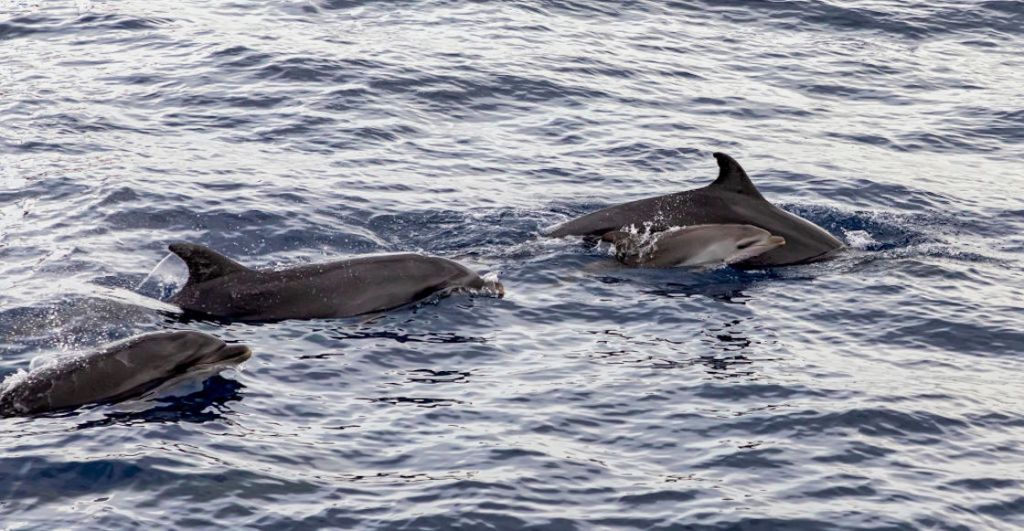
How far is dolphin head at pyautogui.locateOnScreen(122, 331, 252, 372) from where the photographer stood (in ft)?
45.7

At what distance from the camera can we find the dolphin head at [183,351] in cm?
1394

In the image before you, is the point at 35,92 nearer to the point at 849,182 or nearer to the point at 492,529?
the point at 849,182

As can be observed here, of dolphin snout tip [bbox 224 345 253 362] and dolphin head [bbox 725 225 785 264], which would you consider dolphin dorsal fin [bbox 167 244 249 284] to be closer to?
dolphin snout tip [bbox 224 345 253 362]

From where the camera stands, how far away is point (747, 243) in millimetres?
18625

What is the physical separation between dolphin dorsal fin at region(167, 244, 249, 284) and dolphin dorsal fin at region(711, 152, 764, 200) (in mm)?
6395

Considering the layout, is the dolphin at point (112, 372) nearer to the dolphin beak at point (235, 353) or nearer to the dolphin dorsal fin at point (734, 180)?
the dolphin beak at point (235, 353)

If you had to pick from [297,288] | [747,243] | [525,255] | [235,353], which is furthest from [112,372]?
[747,243]

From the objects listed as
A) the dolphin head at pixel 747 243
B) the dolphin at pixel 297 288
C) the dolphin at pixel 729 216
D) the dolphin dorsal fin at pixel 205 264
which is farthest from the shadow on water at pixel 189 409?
the dolphin head at pixel 747 243

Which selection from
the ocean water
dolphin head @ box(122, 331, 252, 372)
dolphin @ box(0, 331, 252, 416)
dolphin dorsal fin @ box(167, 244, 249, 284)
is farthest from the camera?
dolphin dorsal fin @ box(167, 244, 249, 284)

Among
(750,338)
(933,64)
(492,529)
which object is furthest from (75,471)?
(933,64)

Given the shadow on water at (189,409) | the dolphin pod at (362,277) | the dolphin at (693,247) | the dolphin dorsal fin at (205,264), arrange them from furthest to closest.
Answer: the dolphin at (693,247), the dolphin dorsal fin at (205,264), the dolphin pod at (362,277), the shadow on water at (189,409)

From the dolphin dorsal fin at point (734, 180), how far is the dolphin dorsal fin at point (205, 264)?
6.39 meters

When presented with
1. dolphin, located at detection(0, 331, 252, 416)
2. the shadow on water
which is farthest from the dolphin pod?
the shadow on water

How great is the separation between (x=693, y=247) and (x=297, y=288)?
17.3 ft
